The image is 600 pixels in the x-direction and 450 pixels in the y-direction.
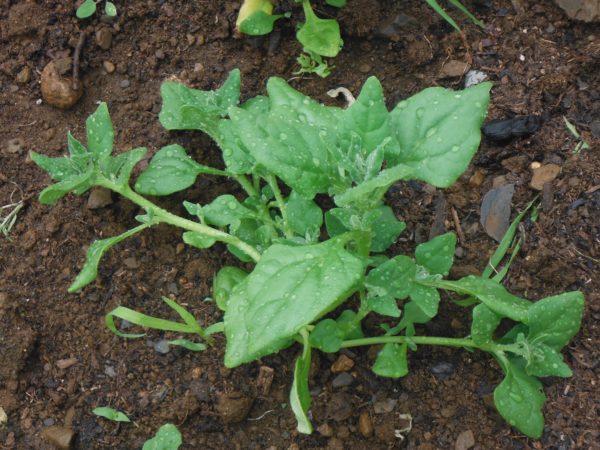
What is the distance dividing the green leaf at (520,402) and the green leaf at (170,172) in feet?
4.08

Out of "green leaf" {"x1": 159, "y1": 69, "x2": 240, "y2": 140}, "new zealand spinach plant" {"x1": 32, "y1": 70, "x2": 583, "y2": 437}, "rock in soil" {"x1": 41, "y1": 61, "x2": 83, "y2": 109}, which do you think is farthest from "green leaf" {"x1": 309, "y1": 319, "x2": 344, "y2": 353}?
"rock in soil" {"x1": 41, "y1": 61, "x2": 83, "y2": 109}

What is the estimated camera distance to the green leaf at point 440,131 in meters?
2.02

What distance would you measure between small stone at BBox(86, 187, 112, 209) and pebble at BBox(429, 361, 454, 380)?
1418 millimetres

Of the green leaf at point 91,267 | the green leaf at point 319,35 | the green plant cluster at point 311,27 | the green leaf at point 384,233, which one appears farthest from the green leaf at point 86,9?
the green leaf at point 384,233

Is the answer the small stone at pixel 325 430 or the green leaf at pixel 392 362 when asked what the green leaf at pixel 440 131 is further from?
the small stone at pixel 325 430

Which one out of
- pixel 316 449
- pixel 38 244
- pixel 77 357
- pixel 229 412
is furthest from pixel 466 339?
pixel 38 244

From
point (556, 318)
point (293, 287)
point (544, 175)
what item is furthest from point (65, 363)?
point (544, 175)

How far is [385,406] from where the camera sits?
2533 millimetres

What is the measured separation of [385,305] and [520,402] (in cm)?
53

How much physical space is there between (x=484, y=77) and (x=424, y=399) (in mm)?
1316

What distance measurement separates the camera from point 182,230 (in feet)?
9.36

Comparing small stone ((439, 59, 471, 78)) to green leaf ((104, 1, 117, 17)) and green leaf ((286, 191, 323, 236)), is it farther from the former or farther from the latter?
green leaf ((104, 1, 117, 17))

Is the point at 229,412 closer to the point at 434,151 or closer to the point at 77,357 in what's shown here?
the point at 77,357

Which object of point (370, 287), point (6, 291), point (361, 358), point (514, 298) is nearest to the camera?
point (370, 287)
